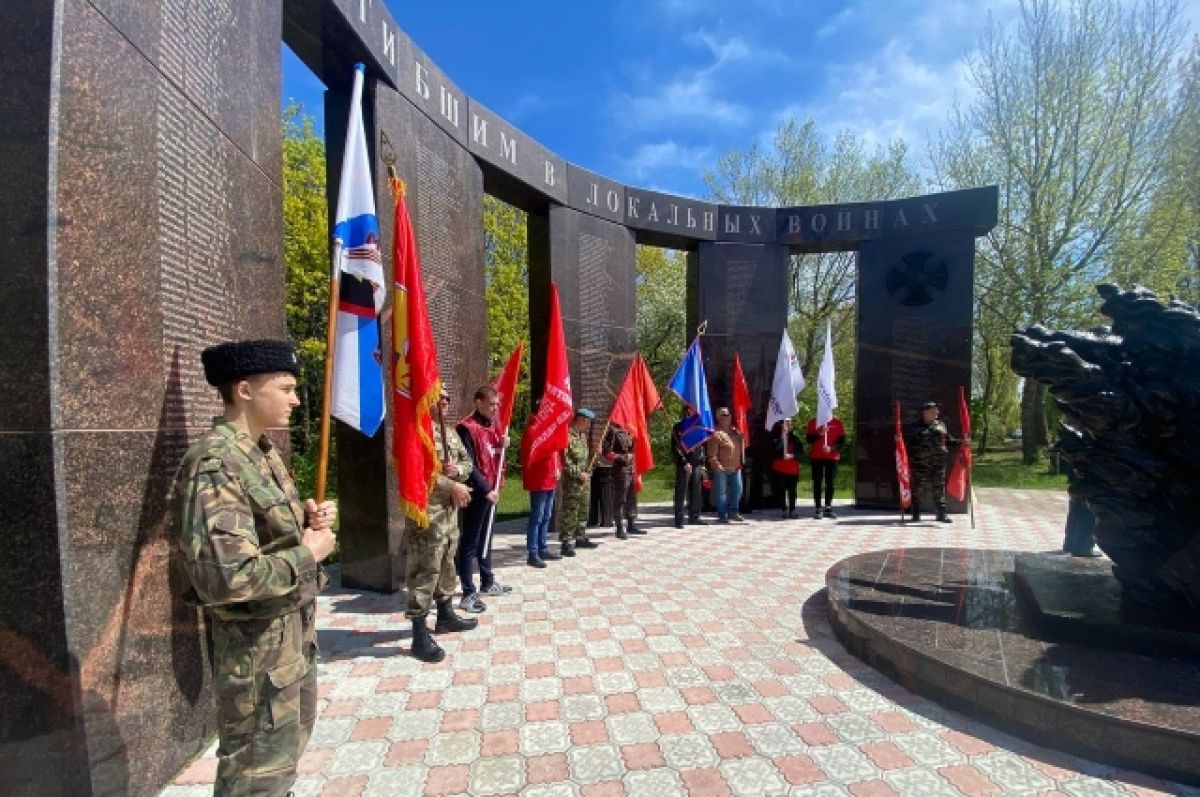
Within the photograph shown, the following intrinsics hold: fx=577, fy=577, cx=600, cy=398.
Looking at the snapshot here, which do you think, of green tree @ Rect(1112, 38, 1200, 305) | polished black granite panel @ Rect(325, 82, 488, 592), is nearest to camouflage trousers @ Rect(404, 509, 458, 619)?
polished black granite panel @ Rect(325, 82, 488, 592)

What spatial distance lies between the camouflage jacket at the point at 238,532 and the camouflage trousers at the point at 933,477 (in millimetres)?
9192

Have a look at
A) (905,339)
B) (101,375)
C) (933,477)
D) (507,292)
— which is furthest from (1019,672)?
(507,292)

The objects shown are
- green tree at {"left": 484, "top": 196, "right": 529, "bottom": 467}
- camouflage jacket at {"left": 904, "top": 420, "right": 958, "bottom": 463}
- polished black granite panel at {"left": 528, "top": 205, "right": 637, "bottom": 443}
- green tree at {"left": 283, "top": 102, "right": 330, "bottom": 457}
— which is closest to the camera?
polished black granite panel at {"left": 528, "top": 205, "right": 637, "bottom": 443}

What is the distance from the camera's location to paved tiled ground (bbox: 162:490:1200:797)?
2594 millimetres

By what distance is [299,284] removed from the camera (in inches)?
652

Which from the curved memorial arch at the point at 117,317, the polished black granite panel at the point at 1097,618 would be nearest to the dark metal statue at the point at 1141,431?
the polished black granite panel at the point at 1097,618

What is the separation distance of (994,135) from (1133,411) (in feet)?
50.6

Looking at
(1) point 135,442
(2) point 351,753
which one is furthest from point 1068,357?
(1) point 135,442

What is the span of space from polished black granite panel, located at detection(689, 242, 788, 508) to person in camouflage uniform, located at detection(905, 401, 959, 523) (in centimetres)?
227

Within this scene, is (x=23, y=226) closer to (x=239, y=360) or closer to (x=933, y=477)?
(x=239, y=360)

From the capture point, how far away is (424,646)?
3.92 m

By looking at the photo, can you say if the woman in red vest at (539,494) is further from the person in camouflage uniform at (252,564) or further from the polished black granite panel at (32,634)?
the polished black granite panel at (32,634)

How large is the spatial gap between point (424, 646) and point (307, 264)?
52.2 ft

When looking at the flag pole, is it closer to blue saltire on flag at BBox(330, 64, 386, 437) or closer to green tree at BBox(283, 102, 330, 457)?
blue saltire on flag at BBox(330, 64, 386, 437)
